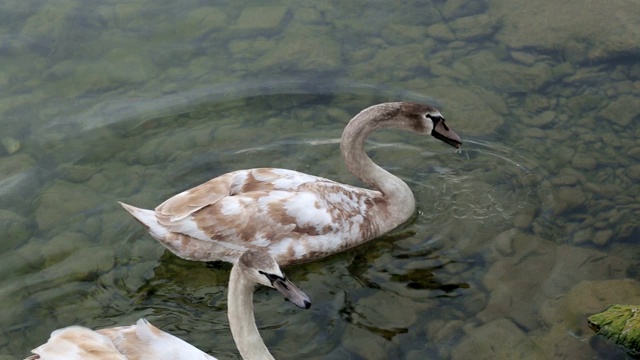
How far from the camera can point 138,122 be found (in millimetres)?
10656

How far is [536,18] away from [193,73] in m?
4.49

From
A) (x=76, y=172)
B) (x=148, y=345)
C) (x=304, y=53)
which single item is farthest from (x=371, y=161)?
(x=148, y=345)

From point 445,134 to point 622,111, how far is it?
2.63 metres

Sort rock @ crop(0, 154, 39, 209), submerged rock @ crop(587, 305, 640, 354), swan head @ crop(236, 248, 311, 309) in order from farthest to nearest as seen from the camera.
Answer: rock @ crop(0, 154, 39, 209) < submerged rock @ crop(587, 305, 640, 354) < swan head @ crop(236, 248, 311, 309)

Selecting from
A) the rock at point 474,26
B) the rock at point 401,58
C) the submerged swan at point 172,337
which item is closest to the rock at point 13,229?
the submerged swan at point 172,337

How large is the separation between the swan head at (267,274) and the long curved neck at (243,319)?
0.11 meters

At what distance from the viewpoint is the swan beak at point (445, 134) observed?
9469 millimetres

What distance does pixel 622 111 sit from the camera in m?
10.9

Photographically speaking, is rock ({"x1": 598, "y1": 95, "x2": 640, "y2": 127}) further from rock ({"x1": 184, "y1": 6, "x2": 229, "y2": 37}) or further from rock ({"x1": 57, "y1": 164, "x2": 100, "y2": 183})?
rock ({"x1": 57, "y1": 164, "x2": 100, "y2": 183})

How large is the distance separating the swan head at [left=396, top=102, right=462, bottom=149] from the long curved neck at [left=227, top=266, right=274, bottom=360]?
2868mm

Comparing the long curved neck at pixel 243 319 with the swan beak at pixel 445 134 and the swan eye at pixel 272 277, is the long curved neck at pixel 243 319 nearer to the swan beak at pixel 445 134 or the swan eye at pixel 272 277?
the swan eye at pixel 272 277

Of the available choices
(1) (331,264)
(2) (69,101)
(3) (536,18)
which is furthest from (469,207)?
(2) (69,101)

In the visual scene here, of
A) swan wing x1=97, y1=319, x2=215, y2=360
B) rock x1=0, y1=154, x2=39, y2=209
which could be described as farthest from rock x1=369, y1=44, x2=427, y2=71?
swan wing x1=97, y1=319, x2=215, y2=360

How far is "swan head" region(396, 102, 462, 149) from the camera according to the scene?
934cm
